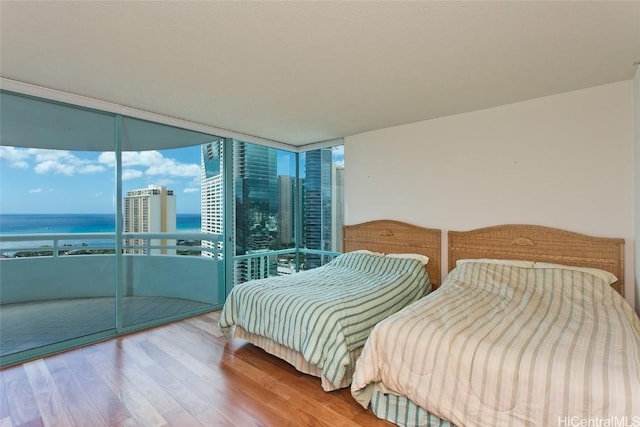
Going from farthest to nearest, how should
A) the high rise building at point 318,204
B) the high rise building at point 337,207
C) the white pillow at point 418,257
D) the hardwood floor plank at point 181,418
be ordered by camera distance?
the high rise building at point 318,204 < the high rise building at point 337,207 < the white pillow at point 418,257 < the hardwood floor plank at point 181,418

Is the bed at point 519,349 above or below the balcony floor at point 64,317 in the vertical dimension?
above

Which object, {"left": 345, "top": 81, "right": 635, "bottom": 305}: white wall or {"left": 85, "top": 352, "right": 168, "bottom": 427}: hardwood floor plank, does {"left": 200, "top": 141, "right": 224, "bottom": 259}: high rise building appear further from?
{"left": 345, "top": 81, "right": 635, "bottom": 305}: white wall

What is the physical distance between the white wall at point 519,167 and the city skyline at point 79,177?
2522 millimetres

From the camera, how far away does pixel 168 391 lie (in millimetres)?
2195

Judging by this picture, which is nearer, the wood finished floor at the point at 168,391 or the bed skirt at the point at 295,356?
the wood finished floor at the point at 168,391

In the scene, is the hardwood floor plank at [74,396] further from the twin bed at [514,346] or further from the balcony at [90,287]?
the twin bed at [514,346]

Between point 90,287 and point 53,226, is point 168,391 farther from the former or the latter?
point 53,226

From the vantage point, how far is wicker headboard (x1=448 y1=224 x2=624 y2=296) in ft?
8.36

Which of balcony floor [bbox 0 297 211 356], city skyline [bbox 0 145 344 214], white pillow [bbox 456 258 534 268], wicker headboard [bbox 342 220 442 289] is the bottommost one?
balcony floor [bbox 0 297 211 356]

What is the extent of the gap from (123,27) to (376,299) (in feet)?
8.63

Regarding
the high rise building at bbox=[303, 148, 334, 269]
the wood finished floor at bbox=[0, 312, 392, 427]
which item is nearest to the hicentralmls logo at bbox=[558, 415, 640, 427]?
the wood finished floor at bbox=[0, 312, 392, 427]

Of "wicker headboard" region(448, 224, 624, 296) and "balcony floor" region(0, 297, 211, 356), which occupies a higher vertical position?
"wicker headboard" region(448, 224, 624, 296)

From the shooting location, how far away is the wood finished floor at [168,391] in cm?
191

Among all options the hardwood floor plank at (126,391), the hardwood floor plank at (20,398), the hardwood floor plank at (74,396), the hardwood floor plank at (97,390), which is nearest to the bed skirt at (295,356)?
the hardwood floor plank at (126,391)
